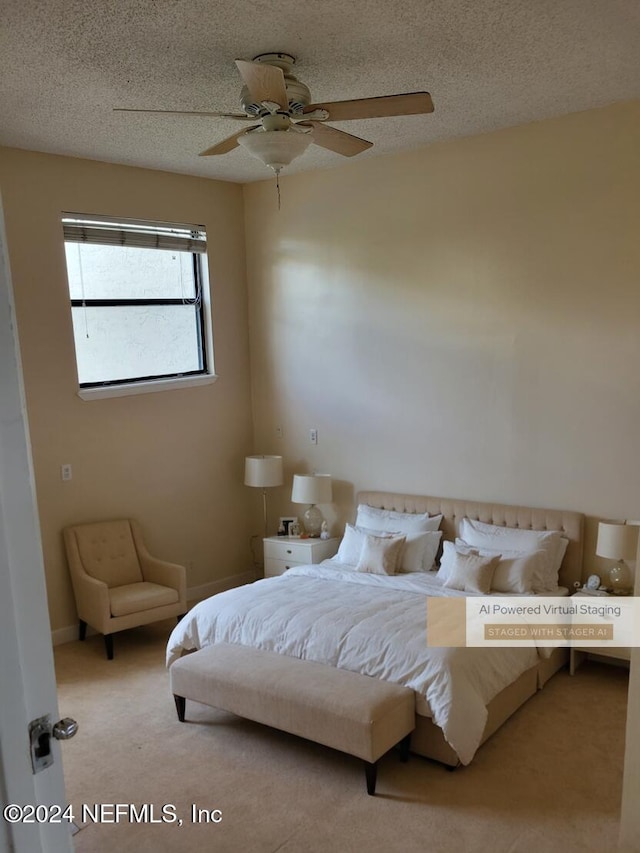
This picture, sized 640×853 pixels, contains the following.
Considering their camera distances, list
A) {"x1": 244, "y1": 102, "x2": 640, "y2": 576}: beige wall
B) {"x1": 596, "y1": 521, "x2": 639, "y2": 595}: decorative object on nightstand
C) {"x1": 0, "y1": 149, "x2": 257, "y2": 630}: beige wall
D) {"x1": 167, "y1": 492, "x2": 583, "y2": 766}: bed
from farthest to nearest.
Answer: {"x1": 0, "y1": 149, "x2": 257, "y2": 630}: beige wall < {"x1": 244, "y1": 102, "x2": 640, "y2": 576}: beige wall < {"x1": 596, "y1": 521, "x2": 639, "y2": 595}: decorative object on nightstand < {"x1": 167, "y1": 492, "x2": 583, "y2": 766}: bed

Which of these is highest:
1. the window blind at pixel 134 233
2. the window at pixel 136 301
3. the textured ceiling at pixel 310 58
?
the textured ceiling at pixel 310 58

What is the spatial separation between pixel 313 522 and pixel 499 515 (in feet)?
5.13

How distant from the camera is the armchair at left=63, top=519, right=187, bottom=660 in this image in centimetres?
463

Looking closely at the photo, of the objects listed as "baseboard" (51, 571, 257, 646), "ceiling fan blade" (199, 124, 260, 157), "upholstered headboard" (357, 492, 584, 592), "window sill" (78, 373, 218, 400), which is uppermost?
"ceiling fan blade" (199, 124, 260, 157)

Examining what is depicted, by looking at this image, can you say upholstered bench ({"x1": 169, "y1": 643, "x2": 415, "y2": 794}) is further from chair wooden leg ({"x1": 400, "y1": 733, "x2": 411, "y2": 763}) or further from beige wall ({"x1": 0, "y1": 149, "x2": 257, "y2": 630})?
beige wall ({"x1": 0, "y1": 149, "x2": 257, "y2": 630})

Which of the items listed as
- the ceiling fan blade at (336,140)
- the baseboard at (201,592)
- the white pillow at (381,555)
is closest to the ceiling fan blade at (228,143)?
the ceiling fan blade at (336,140)

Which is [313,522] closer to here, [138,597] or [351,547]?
[351,547]

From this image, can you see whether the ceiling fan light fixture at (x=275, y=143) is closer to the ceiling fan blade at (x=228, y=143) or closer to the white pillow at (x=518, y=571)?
the ceiling fan blade at (x=228, y=143)

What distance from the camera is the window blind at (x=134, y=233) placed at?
482 cm

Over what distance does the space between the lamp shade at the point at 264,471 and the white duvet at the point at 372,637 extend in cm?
116

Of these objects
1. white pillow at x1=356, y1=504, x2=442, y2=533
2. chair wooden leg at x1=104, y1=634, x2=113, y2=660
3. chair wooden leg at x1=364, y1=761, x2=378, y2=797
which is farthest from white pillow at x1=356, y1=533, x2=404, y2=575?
chair wooden leg at x1=104, y1=634, x2=113, y2=660

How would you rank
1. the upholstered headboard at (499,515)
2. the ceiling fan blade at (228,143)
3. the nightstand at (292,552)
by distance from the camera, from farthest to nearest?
the nightstand at (292,552) < the upholstered headboard at (499,515) < the ceiling fan blade at (228,143)

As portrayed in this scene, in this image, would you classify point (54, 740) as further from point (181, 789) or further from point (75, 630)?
point (75, 630)

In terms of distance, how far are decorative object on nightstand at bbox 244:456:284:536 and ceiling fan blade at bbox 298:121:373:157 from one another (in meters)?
2.72
